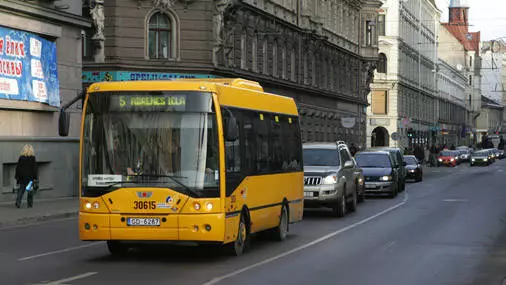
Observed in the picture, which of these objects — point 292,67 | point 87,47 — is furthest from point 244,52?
point 292,67

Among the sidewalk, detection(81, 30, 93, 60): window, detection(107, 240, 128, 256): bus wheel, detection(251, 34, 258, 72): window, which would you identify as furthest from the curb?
detection(251, 34, 258, 72): window

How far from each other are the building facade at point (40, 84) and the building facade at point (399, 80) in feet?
180

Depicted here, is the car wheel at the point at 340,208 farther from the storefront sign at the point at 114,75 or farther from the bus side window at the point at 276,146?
the storefront sign at the point at 114,75

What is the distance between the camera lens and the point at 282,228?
60.6 feet

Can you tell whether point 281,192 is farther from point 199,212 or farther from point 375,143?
point 375,143

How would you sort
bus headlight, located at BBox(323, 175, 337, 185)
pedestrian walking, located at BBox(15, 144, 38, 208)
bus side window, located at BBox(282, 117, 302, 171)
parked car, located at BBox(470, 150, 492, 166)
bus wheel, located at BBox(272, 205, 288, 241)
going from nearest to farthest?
→ bus wheel, located at BBox(272, 205, 288, 241)
bus side window, located at BBox(282, 117, 302, 171)
bus headlight, located at BBox(323, 175, 337, 185)
pedestrian walking, located at BBox(15, 144, 38, 208)
parked car, located at BBox(470, 150, 492, 166)

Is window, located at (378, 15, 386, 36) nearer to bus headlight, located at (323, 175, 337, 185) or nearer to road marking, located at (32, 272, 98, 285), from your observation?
bus headlight, located at (323, 175, 337, 185)

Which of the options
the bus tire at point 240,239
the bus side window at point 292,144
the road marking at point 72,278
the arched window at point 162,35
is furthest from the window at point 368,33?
the road marking at point 72,278

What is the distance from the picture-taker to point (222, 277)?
12.8 meters

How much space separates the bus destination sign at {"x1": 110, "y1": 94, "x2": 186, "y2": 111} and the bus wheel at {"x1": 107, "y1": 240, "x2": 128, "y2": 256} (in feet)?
7.07

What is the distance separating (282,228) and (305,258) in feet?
10.0

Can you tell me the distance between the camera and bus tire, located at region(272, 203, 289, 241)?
18.3 metres

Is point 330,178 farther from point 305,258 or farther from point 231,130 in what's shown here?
point 231,130

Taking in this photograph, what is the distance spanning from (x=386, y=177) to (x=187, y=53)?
11.6 metres
